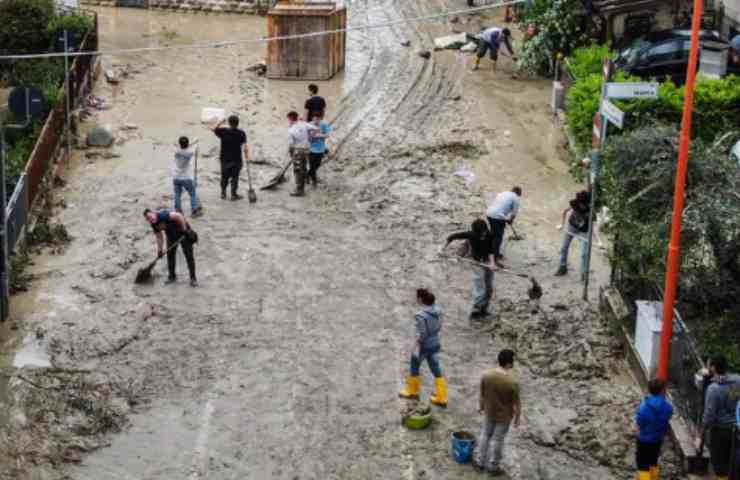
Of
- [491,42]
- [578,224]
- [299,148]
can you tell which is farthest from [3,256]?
[491,42]

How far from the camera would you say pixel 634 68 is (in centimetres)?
2712

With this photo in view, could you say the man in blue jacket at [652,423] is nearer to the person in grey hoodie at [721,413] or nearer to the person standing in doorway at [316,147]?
the person in grey hoodie at [721,413]

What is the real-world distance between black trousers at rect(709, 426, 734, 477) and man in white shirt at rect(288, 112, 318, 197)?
1059cm

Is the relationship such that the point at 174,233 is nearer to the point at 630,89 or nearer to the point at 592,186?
the point at 592,186

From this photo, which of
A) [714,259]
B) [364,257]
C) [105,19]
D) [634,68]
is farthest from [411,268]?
[105,19]

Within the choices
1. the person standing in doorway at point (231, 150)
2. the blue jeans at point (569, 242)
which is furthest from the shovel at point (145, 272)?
the blue jeans at point (569, 242)

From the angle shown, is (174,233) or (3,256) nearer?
(3,256)

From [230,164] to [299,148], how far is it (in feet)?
4.09

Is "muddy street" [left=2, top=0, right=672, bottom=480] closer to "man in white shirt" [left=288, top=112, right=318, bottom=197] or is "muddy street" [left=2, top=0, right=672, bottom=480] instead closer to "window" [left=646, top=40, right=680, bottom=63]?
"man in white shirt" [left=288, top=112, right=318, bottom=197]

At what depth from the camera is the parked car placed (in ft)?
88.5

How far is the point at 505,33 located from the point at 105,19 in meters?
11.6

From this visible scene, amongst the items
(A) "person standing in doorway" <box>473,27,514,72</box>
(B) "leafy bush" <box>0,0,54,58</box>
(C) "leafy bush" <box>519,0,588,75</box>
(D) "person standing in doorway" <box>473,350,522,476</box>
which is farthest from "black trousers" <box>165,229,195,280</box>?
(A) "person standing in doorway" <box>473,27,514,72</box>

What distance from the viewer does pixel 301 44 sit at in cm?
3077

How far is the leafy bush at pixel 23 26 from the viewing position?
104 ft
